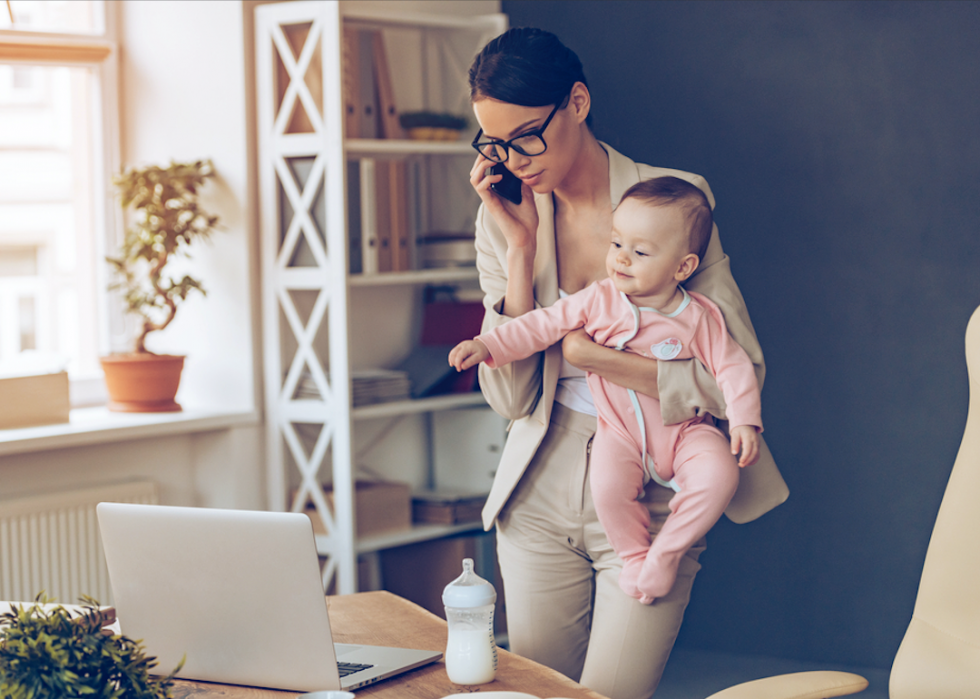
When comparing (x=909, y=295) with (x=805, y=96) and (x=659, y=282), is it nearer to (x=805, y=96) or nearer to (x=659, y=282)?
(x=805, y=96)

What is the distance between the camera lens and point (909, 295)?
302 cm

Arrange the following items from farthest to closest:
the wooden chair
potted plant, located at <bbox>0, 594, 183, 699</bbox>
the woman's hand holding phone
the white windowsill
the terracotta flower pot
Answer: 1. the terracotta flower pot
2. the white windowsill
3. the woman's hand holding phone
4. the wooden chair
5. potted plant, located at <bbox>0, 594, 183, 699</bbox>

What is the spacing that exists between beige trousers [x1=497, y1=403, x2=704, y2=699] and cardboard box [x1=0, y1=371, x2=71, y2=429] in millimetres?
1727

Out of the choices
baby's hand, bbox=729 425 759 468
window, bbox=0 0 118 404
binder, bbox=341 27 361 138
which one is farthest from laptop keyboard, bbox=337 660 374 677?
window, bbox=0 0 118 404

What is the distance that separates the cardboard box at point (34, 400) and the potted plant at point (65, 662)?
2.00m

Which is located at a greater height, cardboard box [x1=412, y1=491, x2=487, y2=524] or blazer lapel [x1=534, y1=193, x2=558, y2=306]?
blazer lapel [x1=534, y1=193, x2=558, y2=306]

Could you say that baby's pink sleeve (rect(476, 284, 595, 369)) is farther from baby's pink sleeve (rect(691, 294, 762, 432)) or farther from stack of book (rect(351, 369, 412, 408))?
stack of book (rect(351, 369, 412, 408))

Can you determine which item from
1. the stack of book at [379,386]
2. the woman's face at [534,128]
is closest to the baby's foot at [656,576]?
the woman's face at [534,128]

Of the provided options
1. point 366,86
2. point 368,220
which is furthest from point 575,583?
point 366,86

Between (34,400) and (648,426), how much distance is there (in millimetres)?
2032

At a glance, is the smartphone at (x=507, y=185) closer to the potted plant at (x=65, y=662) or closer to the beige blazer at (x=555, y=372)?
the beige blazer at (x=555, y=372)

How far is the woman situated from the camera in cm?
162

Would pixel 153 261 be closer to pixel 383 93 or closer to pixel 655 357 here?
pixel 383 93

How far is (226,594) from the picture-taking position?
1245mm
